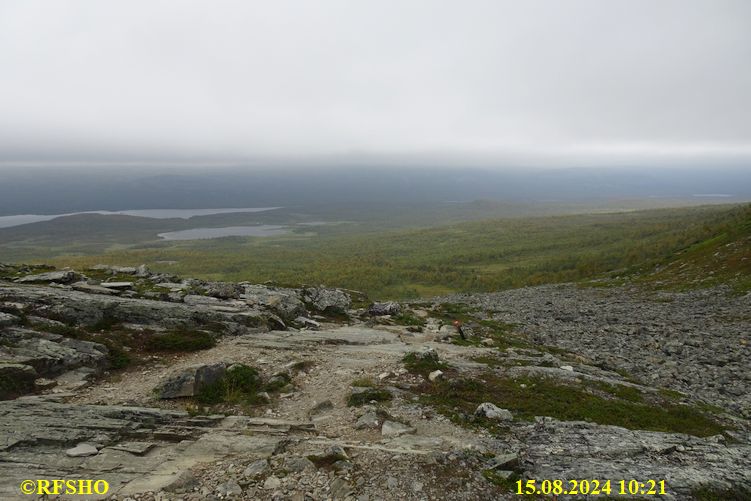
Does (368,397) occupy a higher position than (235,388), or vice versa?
(368,397)

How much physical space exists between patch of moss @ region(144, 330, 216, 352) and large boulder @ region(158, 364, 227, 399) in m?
4.77

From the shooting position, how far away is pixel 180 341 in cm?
1986

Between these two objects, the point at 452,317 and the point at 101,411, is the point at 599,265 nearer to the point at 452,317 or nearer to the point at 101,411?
the point at 452,317

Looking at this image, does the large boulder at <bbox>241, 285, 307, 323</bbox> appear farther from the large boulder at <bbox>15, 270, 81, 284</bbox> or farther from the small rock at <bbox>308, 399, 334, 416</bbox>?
the small rock at <bbox>308, 399, 334, 416</bbox>

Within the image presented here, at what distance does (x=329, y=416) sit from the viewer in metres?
13.7

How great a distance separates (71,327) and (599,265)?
3084 inches

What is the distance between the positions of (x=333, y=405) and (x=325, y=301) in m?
20.1

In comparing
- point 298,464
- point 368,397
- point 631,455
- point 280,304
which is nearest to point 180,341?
point 280,304

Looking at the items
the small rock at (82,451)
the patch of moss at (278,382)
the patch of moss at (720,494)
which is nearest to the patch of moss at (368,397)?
the patch of moss at (278,382)

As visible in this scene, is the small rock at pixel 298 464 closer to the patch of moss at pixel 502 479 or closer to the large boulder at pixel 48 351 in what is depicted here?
the patch of moss at pixel 502 479

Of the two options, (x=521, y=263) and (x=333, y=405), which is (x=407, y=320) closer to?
(x=333, y=405)

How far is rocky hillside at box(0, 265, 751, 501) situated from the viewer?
390 inches

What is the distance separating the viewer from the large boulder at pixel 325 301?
109 ft

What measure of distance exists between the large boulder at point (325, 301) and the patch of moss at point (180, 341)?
42.3ft
